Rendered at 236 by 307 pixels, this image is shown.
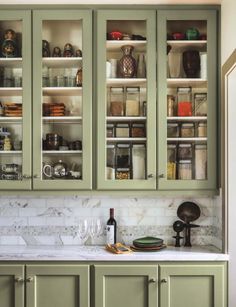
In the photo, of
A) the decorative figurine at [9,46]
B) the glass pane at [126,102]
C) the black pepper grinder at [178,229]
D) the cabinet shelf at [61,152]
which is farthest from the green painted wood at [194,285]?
the decorative figurine at [9,46]

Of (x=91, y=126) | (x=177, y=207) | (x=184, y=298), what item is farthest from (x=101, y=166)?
(x=184, y=298)

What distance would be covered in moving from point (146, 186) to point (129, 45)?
1015mm

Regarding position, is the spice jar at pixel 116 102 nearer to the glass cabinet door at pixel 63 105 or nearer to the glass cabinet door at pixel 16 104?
the glass cabinet door at pixel 63 105

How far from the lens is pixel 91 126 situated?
137 inches

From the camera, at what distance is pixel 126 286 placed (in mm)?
3234

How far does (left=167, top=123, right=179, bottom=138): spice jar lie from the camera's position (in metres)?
3.49

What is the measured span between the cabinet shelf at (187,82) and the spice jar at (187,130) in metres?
0.29

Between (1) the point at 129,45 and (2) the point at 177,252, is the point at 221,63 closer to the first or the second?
(1) the point at 129,45

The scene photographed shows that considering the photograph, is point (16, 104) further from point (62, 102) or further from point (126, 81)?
point (126, 81)

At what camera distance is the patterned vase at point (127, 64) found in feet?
Answer: 11.6

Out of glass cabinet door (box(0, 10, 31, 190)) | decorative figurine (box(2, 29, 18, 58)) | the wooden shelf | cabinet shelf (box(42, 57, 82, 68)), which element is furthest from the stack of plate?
decorative figurine (box(2, 29, 18, 58))

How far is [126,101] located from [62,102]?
461 millimetres

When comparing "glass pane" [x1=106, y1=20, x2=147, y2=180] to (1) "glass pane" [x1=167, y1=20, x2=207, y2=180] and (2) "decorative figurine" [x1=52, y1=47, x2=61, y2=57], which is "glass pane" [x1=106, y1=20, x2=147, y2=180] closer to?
(1) "glass pane" [x1=167, y1=20, x2=207, y2=180]

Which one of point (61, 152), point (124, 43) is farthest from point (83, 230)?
point (124, 43)
